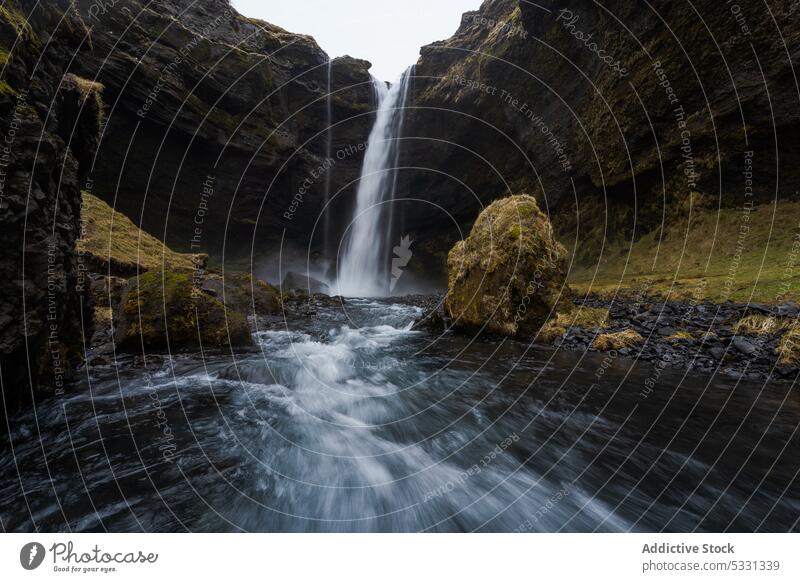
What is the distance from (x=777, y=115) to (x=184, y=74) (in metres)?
36.9

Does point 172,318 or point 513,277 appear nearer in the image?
point 172,318

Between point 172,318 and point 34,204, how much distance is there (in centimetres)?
467

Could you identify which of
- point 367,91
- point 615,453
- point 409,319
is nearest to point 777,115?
point 409,319

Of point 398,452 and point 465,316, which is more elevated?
point 465,316

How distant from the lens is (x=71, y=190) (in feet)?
17.9

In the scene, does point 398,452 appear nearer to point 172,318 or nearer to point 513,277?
point 172,318

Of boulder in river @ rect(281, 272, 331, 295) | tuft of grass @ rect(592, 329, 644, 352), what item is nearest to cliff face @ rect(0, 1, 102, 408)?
tuft of grass @ rect(592, 329, 644, 352)

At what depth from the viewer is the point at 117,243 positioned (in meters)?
14.3

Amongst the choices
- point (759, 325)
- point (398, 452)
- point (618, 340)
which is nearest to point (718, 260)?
point (759, 325)

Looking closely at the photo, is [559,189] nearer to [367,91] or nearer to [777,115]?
[777,115]

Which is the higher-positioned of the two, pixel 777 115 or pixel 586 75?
pixel 586 75

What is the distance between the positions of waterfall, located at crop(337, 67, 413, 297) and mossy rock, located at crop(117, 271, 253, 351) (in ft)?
86.9

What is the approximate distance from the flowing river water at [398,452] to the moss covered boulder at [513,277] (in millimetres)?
3140

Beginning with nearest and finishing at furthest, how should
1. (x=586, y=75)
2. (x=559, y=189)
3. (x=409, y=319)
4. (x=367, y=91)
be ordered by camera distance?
1. (x=409, y=319)
2. (x=586, y=75)
3. (x=559, y=189)
4. (x=367, y=91)
